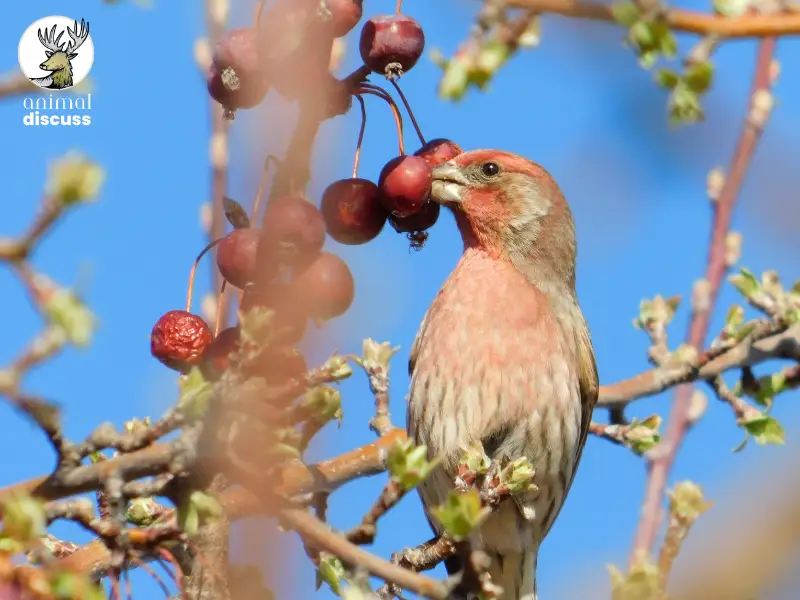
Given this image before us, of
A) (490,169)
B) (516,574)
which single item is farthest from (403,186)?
(516,574)

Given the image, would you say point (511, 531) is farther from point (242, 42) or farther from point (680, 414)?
point (242, 42)

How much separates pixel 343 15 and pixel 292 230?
53 centimetres

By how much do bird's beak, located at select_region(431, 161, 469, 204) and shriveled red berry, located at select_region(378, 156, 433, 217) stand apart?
1655mm

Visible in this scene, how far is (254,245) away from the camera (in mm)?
3021

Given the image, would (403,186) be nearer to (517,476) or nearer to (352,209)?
(352,209)

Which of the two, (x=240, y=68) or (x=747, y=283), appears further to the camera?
(x=747, y=283)

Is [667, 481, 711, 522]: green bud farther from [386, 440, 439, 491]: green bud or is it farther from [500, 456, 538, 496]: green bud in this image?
[386, 440, 439, 491]: green bud

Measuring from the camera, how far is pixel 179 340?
3.16 m

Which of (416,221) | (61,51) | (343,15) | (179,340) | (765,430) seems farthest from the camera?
(765,430)

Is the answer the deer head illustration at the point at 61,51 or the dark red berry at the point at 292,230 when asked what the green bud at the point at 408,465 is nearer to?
the dark red berry at the point at 292,230

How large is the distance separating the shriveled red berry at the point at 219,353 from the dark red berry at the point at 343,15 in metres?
0.78

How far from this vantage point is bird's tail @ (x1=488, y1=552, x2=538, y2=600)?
6.29 meters

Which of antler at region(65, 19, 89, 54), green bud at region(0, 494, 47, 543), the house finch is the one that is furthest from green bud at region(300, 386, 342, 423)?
the house finch

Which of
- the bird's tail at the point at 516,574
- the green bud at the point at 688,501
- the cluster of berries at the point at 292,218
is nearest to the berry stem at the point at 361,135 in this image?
the cluster of berries at the point at 292,218
